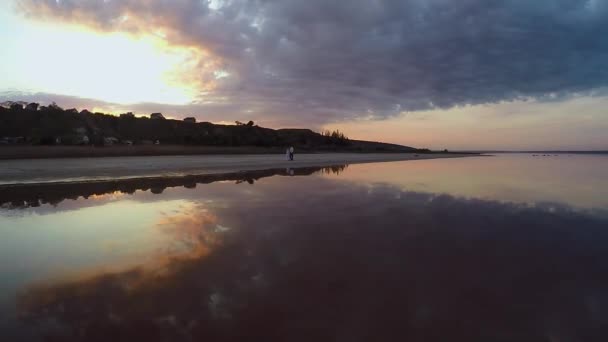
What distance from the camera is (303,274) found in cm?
474

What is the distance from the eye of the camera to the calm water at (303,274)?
3.40 metres

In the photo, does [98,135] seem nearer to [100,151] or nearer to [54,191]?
[100,151]

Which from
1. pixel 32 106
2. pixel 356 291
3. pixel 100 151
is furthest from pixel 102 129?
pixel 356 291

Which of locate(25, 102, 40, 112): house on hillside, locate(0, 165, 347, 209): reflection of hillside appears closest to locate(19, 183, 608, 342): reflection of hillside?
locate(0, 165, 347, 209): reflection of hillside

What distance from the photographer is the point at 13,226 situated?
7.71m

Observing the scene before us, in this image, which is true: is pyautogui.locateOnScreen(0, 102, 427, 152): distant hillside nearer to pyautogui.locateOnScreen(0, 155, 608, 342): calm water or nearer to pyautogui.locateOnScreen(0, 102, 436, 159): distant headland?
pyautogui.locateOnScreen(0, 102, 436, 159): distant headland

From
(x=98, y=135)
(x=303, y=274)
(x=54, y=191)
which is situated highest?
(x=98, y=135)

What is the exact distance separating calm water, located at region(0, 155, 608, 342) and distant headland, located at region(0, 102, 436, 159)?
2843 centimetres

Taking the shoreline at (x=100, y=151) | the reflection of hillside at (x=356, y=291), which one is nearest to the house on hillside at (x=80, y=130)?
the shoreline at (x=100, y=151)

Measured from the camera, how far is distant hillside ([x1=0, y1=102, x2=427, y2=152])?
40.6 m

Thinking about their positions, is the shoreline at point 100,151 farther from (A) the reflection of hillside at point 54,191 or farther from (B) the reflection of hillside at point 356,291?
(B) the reflection of hillside at point 356,291

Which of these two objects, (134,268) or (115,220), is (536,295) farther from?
(115,220)

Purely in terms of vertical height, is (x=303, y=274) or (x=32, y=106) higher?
(x=32, y=106)

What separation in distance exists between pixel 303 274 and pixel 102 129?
5908 cm
